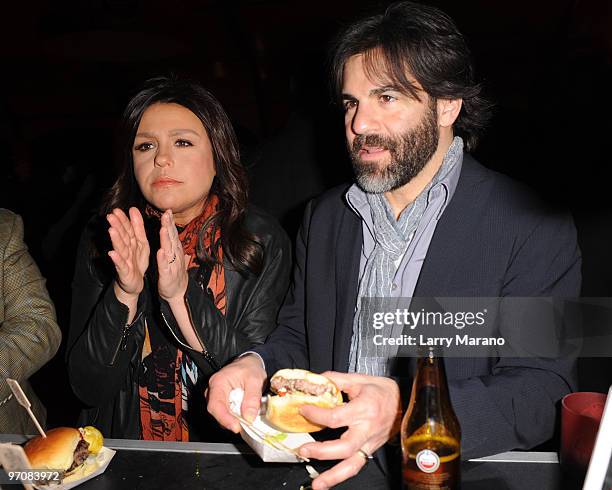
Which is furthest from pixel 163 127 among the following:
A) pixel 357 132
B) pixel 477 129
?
pixel 477 129

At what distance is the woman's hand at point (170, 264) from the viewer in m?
1.81

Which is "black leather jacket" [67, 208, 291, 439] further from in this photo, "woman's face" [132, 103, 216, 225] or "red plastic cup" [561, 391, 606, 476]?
"red plastic cup" [561, 391, 606, 476]

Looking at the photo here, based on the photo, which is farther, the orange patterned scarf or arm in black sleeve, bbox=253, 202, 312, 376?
the orange patterned scarf

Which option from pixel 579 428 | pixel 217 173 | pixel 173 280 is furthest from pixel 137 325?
pixel 579 428

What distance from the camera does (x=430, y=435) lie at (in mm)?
1202

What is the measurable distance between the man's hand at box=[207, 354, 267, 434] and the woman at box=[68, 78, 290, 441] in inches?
16.1

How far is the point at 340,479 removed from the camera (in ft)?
3.75

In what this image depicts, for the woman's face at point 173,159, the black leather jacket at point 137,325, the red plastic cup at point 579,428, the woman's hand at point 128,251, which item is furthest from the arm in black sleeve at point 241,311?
the red plastic cup at point 579,428

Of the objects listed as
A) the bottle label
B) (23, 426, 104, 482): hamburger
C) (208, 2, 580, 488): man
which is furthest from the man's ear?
(23, 426, 104, 482): hamburger

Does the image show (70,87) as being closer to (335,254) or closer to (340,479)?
(335,254)

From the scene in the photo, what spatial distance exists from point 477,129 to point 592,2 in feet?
16.3

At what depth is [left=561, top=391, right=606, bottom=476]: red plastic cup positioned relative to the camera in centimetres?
116

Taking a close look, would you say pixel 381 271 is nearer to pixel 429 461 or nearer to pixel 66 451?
pixel 429 461

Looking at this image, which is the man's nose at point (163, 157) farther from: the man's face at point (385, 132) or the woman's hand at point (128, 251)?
the man's face at point (385, 132)
